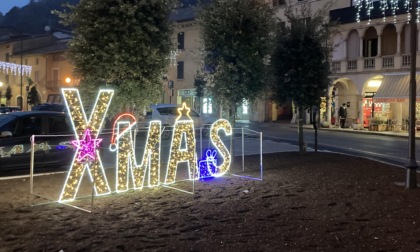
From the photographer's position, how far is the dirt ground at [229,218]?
19.0 feet

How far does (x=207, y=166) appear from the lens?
1098cm

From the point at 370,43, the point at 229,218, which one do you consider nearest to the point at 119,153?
the point at 229,218

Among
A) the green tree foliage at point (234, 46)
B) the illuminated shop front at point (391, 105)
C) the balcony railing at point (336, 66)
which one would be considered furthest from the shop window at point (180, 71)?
the green tree foliage at point (234, 46)

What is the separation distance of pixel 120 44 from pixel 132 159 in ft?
10.3

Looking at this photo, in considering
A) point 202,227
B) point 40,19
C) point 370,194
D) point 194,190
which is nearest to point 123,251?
point 202,227

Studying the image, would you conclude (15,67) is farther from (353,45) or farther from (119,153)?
(119,153)

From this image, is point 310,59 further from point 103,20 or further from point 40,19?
point 40,19

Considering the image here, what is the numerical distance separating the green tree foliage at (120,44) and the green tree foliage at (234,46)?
1.96 meters

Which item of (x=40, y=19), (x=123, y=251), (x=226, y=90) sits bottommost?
(x=123, y=251)

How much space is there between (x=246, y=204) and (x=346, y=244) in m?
2.58

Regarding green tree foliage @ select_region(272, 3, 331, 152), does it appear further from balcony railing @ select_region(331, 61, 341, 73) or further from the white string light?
the white string light

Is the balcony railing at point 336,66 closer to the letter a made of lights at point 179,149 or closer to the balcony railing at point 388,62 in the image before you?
the balcony railing at point 388,62

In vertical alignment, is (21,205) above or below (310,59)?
below

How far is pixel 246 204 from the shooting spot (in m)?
8.13
